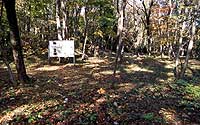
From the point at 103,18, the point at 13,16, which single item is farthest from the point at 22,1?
the point at 13,16

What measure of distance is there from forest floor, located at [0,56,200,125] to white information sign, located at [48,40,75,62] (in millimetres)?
5405

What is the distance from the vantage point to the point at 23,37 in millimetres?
31438

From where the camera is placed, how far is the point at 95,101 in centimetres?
1182

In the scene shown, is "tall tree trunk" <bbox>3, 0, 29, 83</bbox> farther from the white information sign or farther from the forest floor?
the white information sign

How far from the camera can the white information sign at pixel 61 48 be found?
22891mm

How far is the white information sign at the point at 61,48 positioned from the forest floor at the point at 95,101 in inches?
213

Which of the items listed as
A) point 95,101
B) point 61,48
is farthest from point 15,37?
point 61,48

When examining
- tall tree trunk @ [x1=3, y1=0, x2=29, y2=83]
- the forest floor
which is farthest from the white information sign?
tall tree trunk @ [x1=3, y1=0, x2=29, y2=83]

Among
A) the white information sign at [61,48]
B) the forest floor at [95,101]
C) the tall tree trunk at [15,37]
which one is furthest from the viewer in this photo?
the white information sign at [61,48]

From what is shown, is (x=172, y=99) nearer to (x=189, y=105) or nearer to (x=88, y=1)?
(x=189, y=105)

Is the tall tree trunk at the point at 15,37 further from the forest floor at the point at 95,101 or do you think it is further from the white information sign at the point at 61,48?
the white information sign at the point at 61,48

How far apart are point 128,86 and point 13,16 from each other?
23.3ft

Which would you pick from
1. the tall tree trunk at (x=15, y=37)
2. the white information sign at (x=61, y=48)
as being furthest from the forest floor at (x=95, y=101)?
the white information sign at (x=61, y=48)

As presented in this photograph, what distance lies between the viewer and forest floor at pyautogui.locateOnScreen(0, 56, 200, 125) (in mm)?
10080
